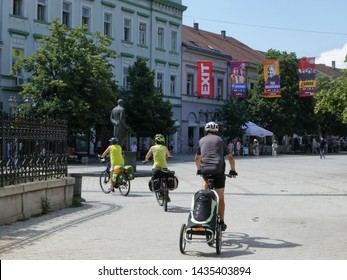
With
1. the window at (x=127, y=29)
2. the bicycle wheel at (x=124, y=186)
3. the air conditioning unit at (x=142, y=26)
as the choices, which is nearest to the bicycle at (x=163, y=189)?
the bicycle wheel at (x=124, y=186)

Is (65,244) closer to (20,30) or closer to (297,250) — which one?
(297,250)

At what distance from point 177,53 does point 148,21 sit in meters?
5.17

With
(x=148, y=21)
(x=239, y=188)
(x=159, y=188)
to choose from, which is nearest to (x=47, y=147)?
(x=159, y=188)

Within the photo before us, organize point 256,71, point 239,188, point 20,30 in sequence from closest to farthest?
1. point 239,188
2. point 20,30
3. point 256,71

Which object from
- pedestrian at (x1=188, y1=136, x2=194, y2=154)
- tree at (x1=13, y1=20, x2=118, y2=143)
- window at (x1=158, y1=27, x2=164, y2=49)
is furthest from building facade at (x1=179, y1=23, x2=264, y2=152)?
tree at (x1=13, y1=20, x2=118, y2=143)

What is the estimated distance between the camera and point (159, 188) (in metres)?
14.5

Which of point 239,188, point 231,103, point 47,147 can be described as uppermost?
point 231,103

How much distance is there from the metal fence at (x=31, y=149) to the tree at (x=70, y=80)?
20.6 m

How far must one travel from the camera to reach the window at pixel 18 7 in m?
40.4

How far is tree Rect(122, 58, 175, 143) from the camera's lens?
41.5 m

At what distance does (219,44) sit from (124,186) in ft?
175

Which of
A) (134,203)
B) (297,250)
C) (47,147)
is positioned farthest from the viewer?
(134,203)

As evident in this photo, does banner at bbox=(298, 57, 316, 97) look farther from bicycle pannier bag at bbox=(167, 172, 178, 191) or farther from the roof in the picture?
bicycle pannier bag at bbox=(167, 172, 178, 191)

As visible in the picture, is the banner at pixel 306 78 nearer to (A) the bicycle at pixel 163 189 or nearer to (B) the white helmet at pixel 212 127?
(A) the bicycle at pixel 163 189
